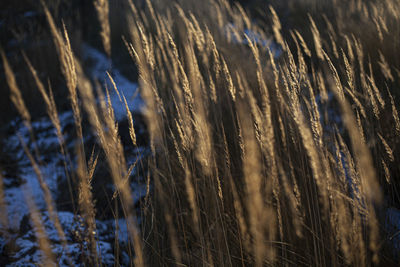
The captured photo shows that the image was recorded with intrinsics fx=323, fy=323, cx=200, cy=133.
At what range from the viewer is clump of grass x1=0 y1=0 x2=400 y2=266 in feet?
3.41

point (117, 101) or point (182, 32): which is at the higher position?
point (182, 32)

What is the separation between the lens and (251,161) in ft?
2.80

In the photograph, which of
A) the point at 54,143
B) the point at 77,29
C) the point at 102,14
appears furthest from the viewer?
the point at 77,29

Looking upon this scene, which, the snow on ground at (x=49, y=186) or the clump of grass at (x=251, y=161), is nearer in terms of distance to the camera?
the clump of grass at (x=251, y=161)

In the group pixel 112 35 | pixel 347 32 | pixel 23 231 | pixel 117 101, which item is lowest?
pixel 23 231

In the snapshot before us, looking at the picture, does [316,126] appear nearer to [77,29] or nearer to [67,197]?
[67,197]

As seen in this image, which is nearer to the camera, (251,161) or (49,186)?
(251,161)

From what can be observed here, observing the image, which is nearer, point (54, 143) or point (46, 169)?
point (46, 169)

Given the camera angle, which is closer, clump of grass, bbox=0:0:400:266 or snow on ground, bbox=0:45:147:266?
clump of grass, bbox=0:0:400:266

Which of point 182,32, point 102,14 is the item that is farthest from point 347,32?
point 102,14

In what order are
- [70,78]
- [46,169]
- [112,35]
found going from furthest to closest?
[112,35], [46,169], [70,78]

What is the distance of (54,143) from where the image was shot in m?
3.24

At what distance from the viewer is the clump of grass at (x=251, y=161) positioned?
104 centimetres

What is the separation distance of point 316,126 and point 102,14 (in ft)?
3.78
